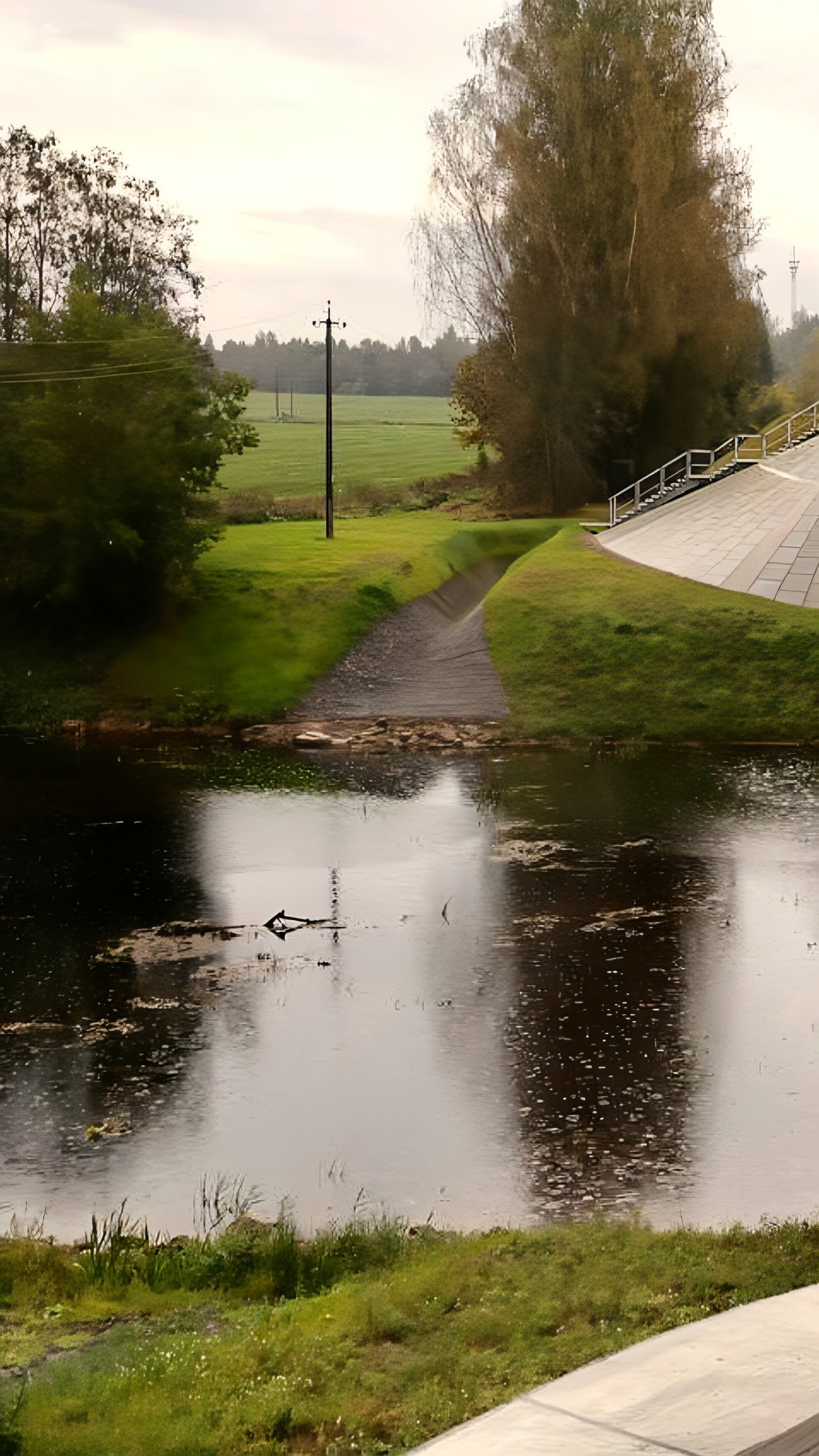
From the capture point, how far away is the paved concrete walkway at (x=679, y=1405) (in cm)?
554

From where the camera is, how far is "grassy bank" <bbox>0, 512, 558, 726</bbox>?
36.3 metres

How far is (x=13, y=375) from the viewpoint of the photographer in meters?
39.5

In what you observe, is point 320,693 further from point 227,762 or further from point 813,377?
point 813,377

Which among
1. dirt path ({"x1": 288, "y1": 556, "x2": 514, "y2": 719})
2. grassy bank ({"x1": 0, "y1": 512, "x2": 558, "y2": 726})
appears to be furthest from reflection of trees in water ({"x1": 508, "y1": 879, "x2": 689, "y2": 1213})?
grassy bank ({"x1": 0, "y1": 512, "x2": 558, "y2": 726})

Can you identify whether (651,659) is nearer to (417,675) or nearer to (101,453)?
(417,675)

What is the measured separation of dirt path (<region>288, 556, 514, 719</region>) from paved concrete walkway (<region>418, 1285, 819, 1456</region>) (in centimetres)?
2748

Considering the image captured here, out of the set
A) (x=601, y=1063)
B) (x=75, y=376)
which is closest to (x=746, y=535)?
(x=75, y=376)

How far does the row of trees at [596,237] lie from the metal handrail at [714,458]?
1.23 metres

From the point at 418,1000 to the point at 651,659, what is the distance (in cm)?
2128

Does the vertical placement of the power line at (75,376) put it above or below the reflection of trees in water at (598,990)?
above

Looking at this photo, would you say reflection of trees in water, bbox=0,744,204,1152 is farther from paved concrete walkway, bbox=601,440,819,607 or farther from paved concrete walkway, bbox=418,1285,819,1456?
paved concrete walkway, bbox=601,440,819,607

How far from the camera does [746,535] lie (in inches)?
1725

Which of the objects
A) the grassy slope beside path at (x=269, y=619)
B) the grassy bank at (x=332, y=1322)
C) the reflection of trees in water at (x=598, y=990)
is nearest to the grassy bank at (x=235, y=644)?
the grassy slope beside path at (x=269, y=619)

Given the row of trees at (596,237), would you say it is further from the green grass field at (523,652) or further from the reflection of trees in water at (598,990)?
the reflection of trees in water at (598,990)
